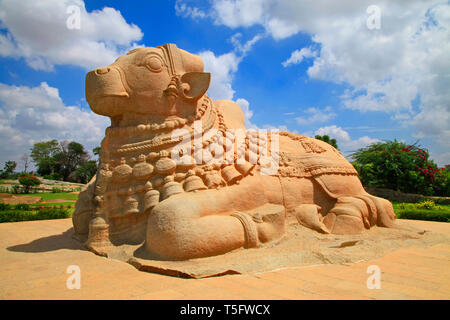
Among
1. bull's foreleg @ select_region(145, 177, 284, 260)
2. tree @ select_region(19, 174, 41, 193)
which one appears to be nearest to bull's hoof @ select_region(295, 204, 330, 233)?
bull's foreleg @ select_region(145, 177, 284, 260)

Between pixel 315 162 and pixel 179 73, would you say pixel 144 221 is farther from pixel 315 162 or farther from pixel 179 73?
pixel 315 162

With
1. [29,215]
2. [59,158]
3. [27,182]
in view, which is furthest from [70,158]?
[29,215]

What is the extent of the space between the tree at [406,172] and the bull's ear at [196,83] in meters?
15.4

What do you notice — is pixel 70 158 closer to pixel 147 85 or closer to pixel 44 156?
pixel 44 156

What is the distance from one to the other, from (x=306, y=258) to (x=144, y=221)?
2.05m

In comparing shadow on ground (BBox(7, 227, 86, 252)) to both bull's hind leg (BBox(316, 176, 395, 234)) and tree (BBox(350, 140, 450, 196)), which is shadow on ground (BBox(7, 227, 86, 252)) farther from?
tree (BBox(350, 140, 450, 196))

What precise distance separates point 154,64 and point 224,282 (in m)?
2.91

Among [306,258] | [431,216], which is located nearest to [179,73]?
[306,258]

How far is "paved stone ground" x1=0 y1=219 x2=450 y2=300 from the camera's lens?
2.38 meters

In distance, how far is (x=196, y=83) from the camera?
4.25 metres

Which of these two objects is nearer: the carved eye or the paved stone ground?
the paved stone ground

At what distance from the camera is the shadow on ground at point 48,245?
4.13m

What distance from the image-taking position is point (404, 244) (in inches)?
169

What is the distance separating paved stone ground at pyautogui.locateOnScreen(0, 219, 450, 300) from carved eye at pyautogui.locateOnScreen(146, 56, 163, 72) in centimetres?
250
